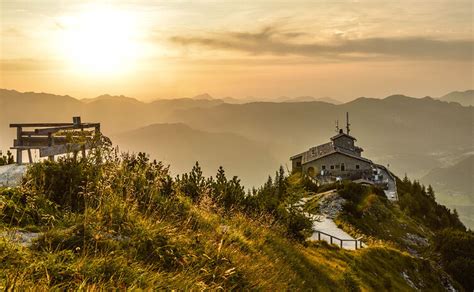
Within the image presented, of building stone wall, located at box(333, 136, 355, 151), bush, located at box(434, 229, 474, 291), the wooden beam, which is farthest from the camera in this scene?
building stone wall, located at box(333, 136, 355, 151)

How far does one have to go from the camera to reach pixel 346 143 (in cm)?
8456

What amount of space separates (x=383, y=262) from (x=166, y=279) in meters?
18.5

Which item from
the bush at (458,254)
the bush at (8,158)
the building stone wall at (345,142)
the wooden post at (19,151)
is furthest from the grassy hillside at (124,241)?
the building stone wall at (345,142)

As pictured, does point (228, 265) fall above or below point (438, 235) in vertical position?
above

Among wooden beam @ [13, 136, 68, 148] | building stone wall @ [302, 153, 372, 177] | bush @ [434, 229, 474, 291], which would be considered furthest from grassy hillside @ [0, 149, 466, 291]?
building stone wall @ [302, 153, 372, 177]

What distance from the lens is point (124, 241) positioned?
704 centimetres

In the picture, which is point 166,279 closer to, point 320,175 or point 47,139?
point 47,139

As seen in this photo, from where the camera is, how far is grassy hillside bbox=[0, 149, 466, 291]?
5.66 meters

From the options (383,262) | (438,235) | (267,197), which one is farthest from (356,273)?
(438,235)

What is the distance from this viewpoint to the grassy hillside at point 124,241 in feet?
18.6

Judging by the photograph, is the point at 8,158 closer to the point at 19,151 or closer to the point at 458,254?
the point at 19,151

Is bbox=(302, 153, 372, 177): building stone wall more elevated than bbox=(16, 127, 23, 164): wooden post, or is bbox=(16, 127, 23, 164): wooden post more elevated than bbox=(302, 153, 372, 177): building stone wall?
bbox=(16, 127, 23, 164): wooden post

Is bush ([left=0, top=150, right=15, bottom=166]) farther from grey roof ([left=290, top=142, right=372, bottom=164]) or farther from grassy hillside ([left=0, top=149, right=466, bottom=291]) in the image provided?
grey roof ([left=290, top=142, right=372, bottom=164])

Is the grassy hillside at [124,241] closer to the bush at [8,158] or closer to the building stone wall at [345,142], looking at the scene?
the bush at [8,158]
